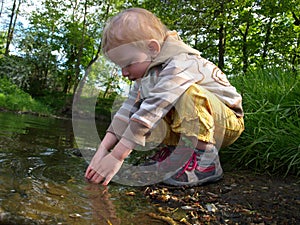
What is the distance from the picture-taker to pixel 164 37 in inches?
62.1

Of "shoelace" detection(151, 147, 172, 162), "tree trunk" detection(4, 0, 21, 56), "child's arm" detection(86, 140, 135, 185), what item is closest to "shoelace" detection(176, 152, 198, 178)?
"shoelace" detection(151, 147, 172, 162)

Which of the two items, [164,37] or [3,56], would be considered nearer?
[164,37]

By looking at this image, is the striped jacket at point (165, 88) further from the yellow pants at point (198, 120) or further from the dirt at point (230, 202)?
the dirt at point (230, 202)

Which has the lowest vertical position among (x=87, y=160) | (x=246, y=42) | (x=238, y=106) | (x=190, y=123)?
(x=87, y=160)

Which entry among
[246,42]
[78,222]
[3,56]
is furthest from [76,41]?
[78,222]

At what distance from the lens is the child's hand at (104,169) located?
47.0 inches

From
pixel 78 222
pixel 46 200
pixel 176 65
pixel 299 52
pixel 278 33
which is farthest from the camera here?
pixel 278 33

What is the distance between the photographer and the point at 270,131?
1.73 metres

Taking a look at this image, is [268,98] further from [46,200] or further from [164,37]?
[46,200]

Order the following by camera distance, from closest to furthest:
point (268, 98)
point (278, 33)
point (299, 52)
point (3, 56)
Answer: point (268, 98)
point (299, 52)
point (278, 33)
point (3, 56)

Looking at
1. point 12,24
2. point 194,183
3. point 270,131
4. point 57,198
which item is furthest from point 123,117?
point 12,24

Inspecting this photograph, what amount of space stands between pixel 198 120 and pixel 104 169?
18.2 inches

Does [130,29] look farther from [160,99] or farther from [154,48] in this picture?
[160,99]

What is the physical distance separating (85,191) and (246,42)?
35.2 ft
